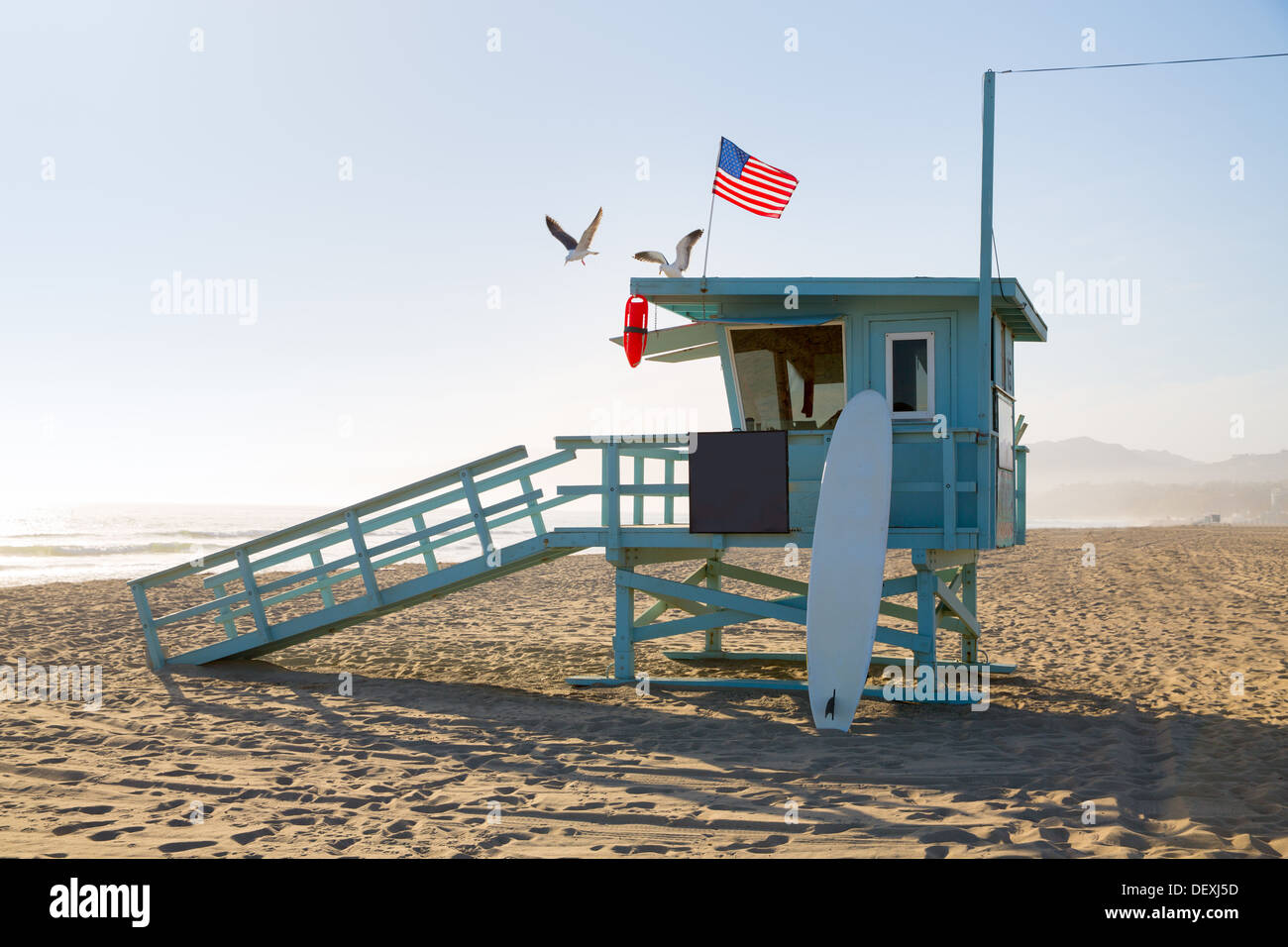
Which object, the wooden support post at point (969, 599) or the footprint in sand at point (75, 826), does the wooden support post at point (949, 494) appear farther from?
the footprint in sand at point (75, 826)

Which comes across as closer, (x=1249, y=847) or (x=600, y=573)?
(x=1249, y=847)

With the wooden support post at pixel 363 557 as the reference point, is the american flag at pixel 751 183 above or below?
above

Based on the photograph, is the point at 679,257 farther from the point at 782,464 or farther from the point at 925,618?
the point at 925,618

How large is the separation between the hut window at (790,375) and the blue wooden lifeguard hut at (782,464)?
0.05ft

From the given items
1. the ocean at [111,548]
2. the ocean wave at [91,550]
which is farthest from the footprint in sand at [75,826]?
the ocean wave at [91,550]

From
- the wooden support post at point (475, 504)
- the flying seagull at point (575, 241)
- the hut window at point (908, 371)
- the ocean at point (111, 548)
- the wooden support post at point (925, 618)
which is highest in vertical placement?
the flying seagull at point (575, 241)

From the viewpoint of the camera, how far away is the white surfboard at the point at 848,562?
815 cm

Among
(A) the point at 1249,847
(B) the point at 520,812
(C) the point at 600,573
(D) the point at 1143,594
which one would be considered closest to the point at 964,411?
(A) the point at 1249,847

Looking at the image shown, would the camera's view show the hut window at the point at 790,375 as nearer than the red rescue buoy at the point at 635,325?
Yes

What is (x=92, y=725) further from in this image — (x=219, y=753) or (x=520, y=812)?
(x=520, y=812)

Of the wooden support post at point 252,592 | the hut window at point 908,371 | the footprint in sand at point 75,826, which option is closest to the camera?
the footprint in sand at point 75,826

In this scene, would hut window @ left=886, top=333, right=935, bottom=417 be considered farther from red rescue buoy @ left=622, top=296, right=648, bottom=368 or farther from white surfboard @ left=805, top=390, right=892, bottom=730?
red rescue buoy @ left=622, top=296, right=648, bottom=368

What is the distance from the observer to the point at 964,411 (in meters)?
10.0
